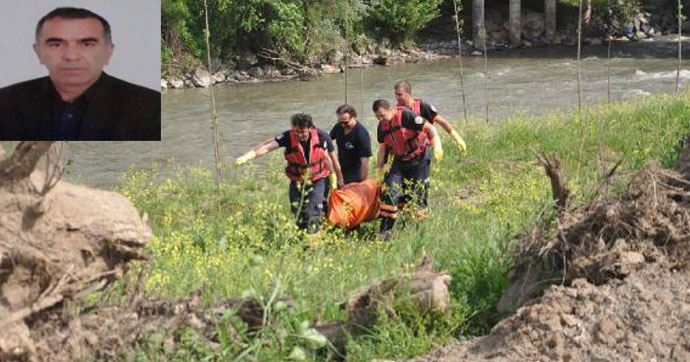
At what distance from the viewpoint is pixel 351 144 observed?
9508 millimetres

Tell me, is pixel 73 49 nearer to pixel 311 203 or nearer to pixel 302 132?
pixel 302 132

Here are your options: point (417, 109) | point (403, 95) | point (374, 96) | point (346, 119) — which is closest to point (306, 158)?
point (346, 119)

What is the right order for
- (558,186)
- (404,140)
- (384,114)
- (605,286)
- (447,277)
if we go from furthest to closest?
(404,140)
(384,114)
(558,186)
(447,277)
(605,286)

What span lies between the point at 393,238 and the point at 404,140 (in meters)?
1.45

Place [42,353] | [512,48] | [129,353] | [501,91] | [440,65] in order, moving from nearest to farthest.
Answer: [42,353]
[129,353]
[501,91]
[440,65]
[512,48]

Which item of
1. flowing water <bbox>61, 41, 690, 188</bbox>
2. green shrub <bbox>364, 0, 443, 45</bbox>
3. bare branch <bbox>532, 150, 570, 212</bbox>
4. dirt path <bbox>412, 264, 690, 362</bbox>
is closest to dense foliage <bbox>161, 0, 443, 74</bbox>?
green shrub <bbox>364, 0, 443, 45</bbox>

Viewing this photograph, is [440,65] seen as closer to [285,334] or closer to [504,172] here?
[504,172]

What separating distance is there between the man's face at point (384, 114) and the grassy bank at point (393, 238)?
1086 mm

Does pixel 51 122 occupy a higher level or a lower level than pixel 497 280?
higher

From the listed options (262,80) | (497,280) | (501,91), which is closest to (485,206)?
(497,280)

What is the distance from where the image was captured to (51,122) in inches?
128

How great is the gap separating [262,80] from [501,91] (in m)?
9.25

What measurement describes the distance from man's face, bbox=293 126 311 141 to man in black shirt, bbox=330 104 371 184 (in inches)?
32.2

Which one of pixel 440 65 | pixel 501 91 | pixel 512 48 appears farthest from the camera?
pixel 512 48
